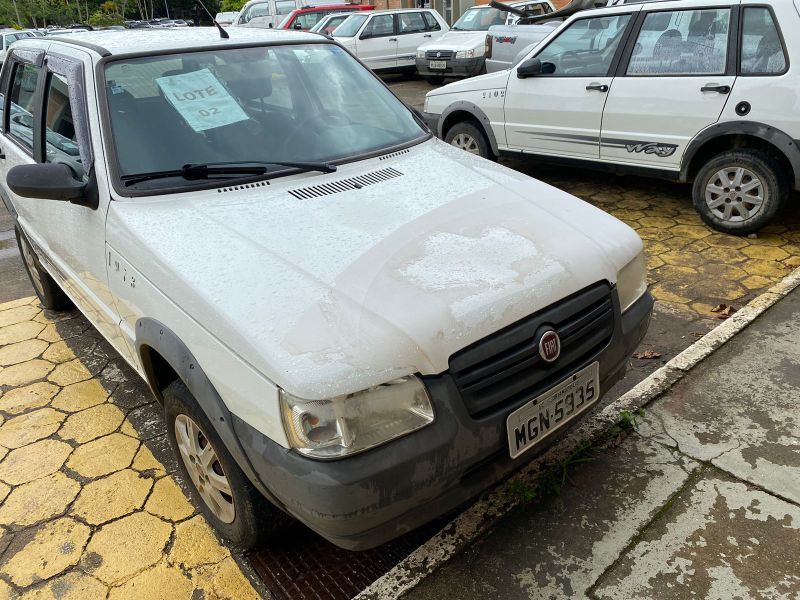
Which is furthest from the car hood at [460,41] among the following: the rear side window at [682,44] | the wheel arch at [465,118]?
the rear side window at [682,44]

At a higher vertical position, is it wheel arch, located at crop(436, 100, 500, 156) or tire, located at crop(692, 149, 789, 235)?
wheel arch, located at crop(436, 100, 500, 156)

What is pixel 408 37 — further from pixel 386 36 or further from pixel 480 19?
pixel 480 19

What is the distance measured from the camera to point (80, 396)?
357cm

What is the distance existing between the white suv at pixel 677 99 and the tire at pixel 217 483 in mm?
4354

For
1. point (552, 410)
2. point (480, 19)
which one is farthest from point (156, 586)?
point (480, 19)

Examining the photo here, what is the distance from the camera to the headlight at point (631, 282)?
8.05 ft

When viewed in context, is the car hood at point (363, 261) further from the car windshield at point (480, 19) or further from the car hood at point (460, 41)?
the car windshield at point (480, 19)

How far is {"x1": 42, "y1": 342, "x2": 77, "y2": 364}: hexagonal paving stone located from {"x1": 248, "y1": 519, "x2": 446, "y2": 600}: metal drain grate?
7.36ft

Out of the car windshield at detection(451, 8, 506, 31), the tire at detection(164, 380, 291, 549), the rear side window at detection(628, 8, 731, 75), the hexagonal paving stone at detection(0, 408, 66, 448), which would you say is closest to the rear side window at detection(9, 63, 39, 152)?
the hexagonal paving stone at detection(0, 408, 66, 448)

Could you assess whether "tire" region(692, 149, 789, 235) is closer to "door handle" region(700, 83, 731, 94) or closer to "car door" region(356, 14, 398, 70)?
"door handle" region(700, 83, 731, 94)

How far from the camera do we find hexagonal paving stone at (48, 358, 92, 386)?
147 inches

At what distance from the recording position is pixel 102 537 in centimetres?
256

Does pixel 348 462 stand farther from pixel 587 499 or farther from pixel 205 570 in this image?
pixel 587 499

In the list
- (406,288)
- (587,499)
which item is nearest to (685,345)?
(587,499)
